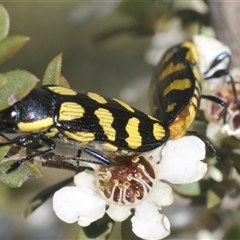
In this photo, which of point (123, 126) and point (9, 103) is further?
point (123, 126)

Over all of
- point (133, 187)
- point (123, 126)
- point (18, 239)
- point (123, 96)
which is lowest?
point (18, 239)

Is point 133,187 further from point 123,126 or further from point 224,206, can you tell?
point 224,206

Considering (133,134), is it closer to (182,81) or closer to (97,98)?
(97,98)

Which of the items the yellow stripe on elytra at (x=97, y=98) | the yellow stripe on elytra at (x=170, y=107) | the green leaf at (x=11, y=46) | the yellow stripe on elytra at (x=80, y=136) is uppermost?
the green leaf at (x=11, y=46)

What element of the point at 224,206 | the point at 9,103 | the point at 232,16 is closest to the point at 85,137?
the point at 9,103

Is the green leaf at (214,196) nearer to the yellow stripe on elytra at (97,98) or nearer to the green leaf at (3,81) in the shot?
the yellow stripe on elytra at (97,98)

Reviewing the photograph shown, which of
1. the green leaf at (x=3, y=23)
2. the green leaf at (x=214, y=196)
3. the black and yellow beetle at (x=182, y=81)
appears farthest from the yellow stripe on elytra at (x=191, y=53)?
the green leaf at (x=3, y=23)

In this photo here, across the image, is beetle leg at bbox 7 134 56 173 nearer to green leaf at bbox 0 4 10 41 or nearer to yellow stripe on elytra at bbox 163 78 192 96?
green leaf at bbox 0 4 10 41
